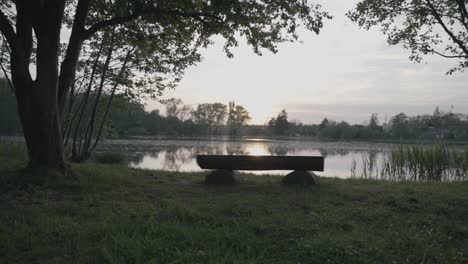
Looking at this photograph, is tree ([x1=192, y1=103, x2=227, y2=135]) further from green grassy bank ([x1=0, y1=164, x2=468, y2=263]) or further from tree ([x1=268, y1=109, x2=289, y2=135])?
green grassy bank ([x1=0, y1=164, x2=468, y2=263])

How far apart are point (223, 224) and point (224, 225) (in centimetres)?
4

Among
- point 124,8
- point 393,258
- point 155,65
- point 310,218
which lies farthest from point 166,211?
point 155,65

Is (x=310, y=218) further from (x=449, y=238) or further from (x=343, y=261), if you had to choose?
(x=449, y=238)

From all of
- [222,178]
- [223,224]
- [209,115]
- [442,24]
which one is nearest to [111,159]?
[222,178]

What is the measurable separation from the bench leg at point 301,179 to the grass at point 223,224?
1.74 feet

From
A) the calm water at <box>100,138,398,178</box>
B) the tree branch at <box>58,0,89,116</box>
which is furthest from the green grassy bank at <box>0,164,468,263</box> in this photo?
the calm water at <box>100,138,398,178</box>

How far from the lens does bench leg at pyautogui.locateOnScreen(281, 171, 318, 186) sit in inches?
236

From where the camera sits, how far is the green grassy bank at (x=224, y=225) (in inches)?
104

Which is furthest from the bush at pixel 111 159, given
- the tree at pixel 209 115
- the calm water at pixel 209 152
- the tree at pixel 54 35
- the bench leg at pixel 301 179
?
the tree at pixel 209 115

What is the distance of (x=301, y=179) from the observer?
6.00m

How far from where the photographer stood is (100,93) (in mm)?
10656

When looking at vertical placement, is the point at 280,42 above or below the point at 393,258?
above

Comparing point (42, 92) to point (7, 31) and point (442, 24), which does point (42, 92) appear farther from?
→ point (442, 24)

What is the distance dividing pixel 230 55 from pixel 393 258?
586 centimetres
